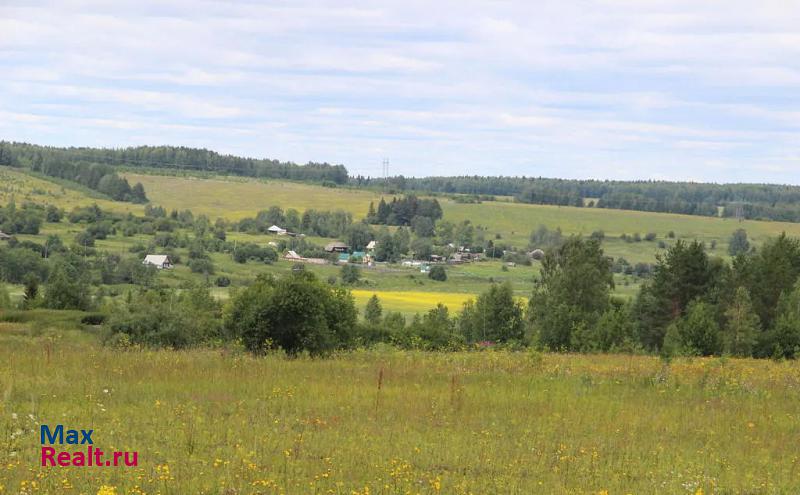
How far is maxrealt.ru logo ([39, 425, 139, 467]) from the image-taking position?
420 inches

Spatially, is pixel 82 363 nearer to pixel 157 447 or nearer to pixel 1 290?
pixel 157 447

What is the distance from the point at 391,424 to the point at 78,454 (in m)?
4.88

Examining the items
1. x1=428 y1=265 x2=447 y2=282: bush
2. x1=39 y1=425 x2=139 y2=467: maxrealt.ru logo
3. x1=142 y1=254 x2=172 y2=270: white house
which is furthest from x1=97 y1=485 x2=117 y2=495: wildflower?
Answer: x1=428 y1=265 x2=447 y2=282: bush

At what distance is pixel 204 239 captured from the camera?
153 m

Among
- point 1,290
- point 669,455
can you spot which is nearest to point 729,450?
point 669,455

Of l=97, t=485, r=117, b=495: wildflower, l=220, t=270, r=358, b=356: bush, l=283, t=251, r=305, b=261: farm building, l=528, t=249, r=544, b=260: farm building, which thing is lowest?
l=283, t=251, r=305, b=261: farm building

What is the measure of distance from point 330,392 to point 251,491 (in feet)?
20.7

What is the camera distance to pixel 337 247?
17438 cm

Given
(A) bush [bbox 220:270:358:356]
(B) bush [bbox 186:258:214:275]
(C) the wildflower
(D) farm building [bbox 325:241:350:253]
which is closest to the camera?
(C) the wildflower

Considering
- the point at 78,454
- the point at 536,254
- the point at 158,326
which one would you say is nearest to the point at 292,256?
the point at 536,254

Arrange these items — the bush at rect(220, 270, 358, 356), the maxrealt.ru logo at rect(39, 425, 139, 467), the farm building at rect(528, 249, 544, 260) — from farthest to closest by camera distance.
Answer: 1. the farm building at rect(528, 249, 544, 260)
2. the bush at rect(220, 270, 358, 356)
3. the maxrealt.ru logo at rect(39, 425, 139, 467)

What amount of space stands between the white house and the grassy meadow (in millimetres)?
103850

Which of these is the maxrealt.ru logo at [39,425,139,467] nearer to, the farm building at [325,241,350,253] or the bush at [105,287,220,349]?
the bush at [105,287,220,349]

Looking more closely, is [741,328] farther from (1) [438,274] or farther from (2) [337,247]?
(2) [337,247]
